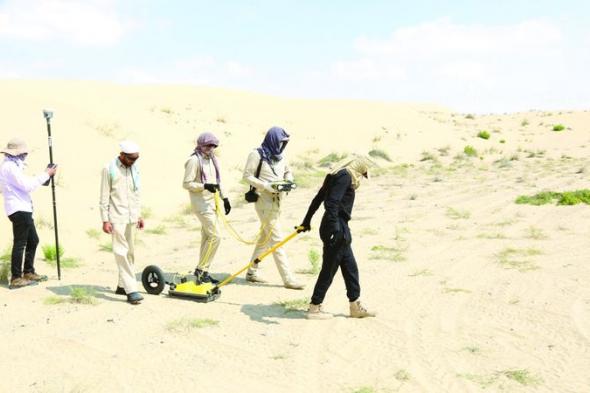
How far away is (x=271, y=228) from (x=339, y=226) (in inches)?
77.3

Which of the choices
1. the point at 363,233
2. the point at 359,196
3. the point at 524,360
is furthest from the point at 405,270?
the point at 359,196

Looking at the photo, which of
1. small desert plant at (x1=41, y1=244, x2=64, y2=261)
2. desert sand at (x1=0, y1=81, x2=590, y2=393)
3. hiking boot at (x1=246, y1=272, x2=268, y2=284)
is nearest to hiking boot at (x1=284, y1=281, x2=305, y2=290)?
desert sand at (x1=0, y1=81, x2=590, y2=393)

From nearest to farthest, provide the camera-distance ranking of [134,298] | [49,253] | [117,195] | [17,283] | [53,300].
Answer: [117,195]
[134,298]
[53,300]
[17,283]
[49,253]

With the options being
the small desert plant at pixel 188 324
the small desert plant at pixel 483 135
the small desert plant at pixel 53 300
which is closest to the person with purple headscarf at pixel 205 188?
the small desert plant at pixel 188 324

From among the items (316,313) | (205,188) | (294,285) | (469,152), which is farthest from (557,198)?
(469,152)

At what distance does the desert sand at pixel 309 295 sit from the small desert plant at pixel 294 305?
0.03 meters

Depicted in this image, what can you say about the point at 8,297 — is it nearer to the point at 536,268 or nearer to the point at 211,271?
the point at 211,271

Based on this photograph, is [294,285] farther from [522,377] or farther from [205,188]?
[522,377]

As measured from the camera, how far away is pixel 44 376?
5402mm

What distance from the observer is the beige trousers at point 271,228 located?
8.03m

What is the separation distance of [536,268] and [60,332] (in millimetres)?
6728

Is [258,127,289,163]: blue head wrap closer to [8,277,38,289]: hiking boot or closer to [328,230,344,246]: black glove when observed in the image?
[328,230,344,246]: black glove

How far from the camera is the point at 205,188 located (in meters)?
7.71

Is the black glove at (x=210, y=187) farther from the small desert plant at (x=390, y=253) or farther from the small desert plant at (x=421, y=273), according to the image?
the small desert plant at (x=390, y=253)
